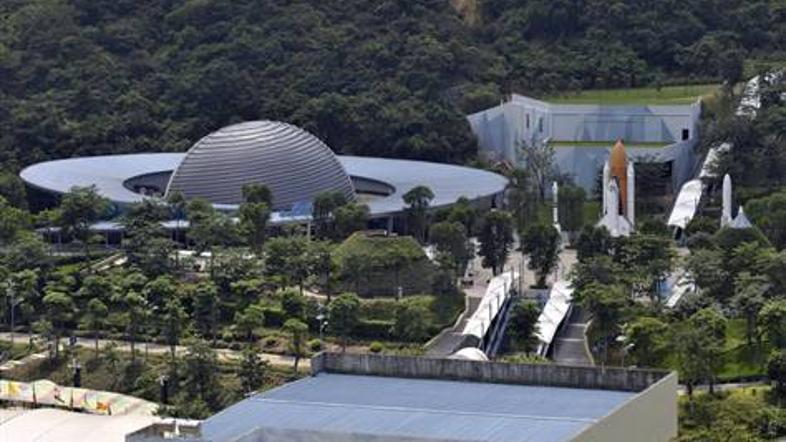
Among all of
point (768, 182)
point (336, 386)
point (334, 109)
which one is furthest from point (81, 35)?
point (336, 386)

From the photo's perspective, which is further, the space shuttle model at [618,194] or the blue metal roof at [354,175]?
the blue metal roof at [354,175]

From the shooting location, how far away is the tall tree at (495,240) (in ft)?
251

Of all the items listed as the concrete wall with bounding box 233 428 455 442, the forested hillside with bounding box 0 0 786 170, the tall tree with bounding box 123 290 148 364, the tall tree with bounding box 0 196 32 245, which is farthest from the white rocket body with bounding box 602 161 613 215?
the concrete wall with bounding box 233 428 455 442

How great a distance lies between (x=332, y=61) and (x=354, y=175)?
1118 centimetres

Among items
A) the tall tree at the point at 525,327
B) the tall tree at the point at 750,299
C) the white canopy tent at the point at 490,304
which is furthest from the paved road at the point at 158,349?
the tall tree at the point at 750,299

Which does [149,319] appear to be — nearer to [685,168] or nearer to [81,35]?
[685,168]

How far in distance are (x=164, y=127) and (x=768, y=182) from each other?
24.5 m

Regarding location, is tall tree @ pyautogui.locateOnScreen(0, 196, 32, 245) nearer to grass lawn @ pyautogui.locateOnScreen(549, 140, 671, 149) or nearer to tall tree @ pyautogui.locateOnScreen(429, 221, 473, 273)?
tall tree @ pyautogui.locateOnScreen(429, 221, 473, 273)

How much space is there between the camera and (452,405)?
44219 mm

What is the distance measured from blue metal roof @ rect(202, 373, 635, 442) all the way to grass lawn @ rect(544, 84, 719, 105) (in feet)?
164

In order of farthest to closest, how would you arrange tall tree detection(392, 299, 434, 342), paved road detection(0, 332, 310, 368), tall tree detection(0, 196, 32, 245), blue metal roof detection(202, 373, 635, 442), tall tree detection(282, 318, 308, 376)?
1. tall tree detection(0, 196, 32, 245)
2. tall tree detection(392, 299, 434, 342)
3. paved road detection(0, 332, 310, 368)
4. tall tree detection(282, 318, 308, 376)
5. blue metal roof detection(202, 373, 635, 442)

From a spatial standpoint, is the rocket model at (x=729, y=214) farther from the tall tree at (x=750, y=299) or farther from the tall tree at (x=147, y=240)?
the tall tree at (x=147, y=240)

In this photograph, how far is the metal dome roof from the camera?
3386 inches

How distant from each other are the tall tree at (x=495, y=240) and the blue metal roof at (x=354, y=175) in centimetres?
717
